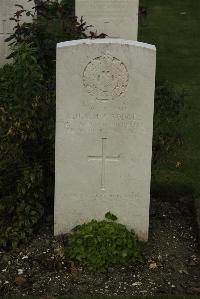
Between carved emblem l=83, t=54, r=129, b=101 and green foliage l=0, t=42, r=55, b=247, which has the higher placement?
carved emblem l=83, t=54, r=129, b=101

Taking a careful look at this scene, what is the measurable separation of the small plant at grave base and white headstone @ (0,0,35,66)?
489cm

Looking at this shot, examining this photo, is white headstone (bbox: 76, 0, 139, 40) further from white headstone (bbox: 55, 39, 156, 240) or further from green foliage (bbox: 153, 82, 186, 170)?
white headstone (bbox: 55, 39, 156, 240)

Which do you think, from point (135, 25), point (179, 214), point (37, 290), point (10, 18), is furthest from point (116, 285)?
point (135, 25)

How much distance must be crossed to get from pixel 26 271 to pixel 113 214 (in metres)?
0.80

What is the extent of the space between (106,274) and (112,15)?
231 inches

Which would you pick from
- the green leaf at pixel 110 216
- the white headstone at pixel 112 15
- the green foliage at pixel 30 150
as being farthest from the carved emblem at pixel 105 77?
the white headstone at pixel 112 15

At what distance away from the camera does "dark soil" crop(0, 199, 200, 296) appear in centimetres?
474

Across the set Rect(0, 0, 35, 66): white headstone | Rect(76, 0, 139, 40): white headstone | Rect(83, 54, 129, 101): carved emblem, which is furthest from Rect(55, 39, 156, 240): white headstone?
Rect(76, 0, 139, 40): white headstone

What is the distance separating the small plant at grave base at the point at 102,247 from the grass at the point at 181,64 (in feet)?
4.14

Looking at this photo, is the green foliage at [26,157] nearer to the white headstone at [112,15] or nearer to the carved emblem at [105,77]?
the carved emblem at [105,77]

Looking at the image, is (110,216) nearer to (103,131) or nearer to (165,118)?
(103,131)

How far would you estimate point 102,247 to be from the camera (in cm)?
495

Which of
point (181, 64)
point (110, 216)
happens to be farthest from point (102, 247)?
point (181, 64)

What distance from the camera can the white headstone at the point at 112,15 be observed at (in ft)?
32.6
